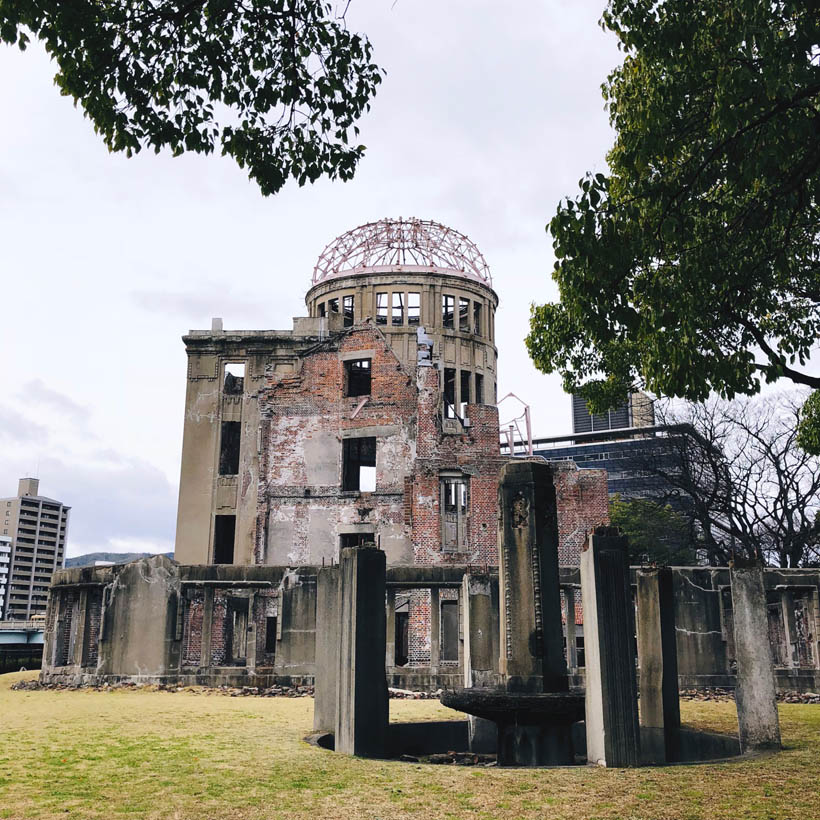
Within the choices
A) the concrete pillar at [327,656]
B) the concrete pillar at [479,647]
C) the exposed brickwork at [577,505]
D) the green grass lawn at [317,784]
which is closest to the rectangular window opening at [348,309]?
the exposed brickwork at [577,505]

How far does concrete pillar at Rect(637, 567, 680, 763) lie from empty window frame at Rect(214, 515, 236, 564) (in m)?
24.7

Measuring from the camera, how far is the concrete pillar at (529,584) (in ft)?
32.3

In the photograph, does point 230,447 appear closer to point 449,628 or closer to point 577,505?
point 449,628

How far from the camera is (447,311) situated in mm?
38906

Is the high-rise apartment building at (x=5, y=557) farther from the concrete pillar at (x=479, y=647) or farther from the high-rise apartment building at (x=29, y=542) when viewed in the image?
the concrete pillar at (x=479, y=647)

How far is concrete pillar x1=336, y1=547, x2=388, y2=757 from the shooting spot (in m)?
9.08

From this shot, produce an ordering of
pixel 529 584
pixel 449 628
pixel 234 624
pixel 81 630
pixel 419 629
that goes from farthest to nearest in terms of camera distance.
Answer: pixel 449 628
pixel 234 624
pixel 419 629
pixel 81 630
pixel 529 584

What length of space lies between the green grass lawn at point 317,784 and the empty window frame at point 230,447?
24.5 meters

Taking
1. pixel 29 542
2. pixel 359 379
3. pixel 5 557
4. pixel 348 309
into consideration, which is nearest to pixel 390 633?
pixel 359 379

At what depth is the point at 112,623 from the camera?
63.0 ft

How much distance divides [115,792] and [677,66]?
9.01 m

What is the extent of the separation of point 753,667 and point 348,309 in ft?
101

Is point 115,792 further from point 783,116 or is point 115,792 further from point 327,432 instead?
point 327,432

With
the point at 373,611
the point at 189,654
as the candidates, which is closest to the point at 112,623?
the point at 189,654
